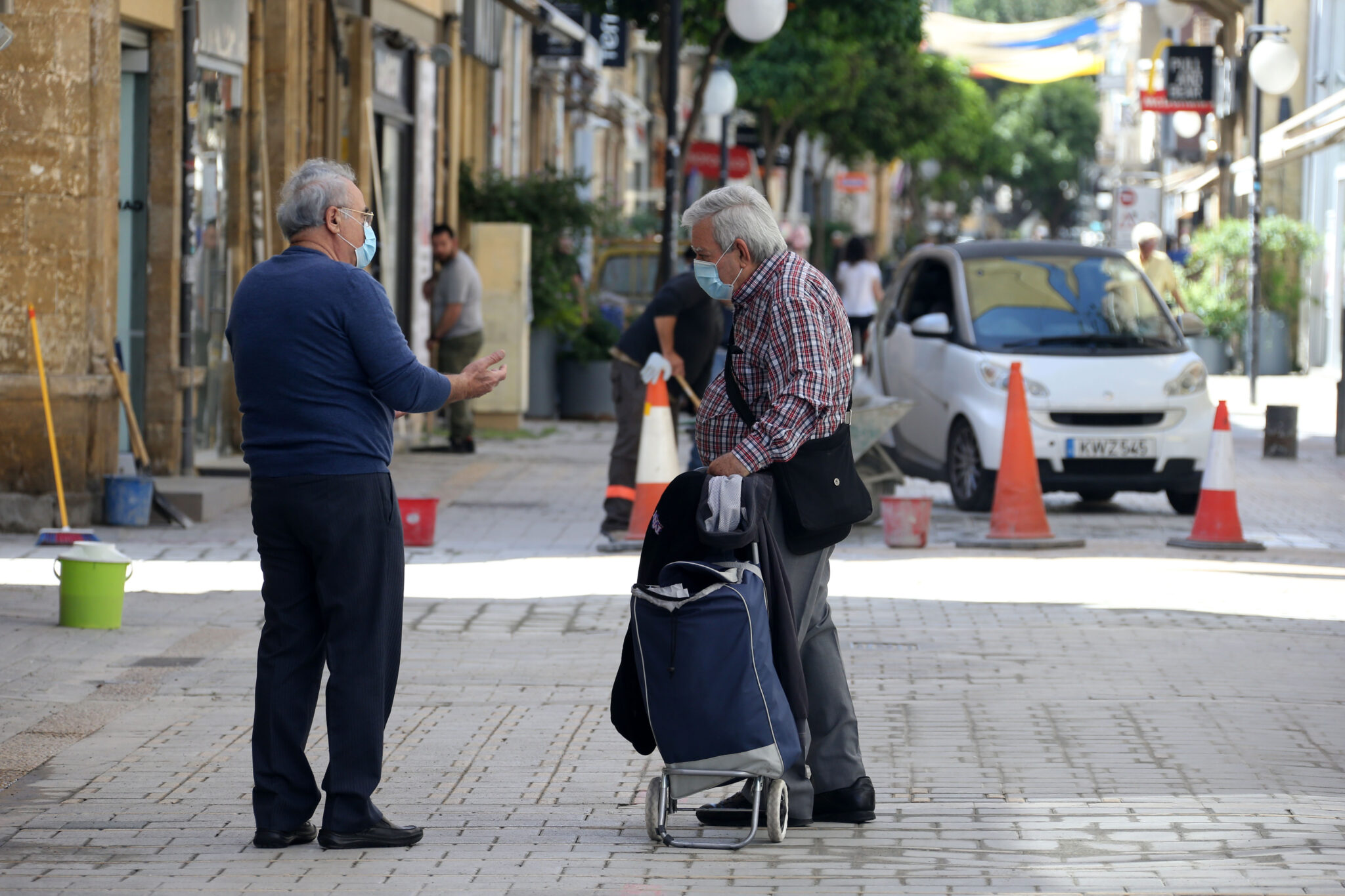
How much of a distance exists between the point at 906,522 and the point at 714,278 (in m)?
6.05

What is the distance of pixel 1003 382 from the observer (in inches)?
504

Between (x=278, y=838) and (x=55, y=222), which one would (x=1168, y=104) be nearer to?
(x=55, y=222)

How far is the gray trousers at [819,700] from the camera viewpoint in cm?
529

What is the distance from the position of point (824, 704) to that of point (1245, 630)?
150 inches

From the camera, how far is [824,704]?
17.6ft

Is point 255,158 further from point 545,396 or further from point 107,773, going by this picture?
point 107,773

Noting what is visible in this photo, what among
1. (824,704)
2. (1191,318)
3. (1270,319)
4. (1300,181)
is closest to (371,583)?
(824,704)

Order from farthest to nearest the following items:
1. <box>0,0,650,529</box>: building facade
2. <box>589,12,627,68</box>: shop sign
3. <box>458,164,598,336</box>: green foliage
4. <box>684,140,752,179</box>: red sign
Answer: <box>589,12,627,68</box>: shop sign → <box>684,140,752,179</box>: red sign → <box>458,164,598,336</box>: green foliage → <box>0,0,650,529</box>: building facade

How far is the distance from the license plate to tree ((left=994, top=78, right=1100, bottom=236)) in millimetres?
74897

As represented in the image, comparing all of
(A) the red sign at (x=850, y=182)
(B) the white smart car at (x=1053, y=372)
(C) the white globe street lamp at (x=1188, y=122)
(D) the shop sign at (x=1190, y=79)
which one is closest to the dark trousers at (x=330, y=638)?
(B) the white smart car at (x=1053, y=372)

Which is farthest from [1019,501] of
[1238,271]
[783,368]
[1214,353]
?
[1238,271]

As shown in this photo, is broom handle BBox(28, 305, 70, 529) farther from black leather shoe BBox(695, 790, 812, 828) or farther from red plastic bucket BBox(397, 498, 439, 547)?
black leather shoe BBox(695, 790, 812, 828)

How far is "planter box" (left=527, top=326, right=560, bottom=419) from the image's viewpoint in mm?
20438

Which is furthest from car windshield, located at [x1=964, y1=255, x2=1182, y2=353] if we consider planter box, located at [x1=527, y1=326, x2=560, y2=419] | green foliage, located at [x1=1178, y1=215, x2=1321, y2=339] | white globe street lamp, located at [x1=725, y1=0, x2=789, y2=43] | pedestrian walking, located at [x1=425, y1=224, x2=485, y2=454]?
green foliage, located at [x1=1178, y1=215, x2=1321, y2=339]
